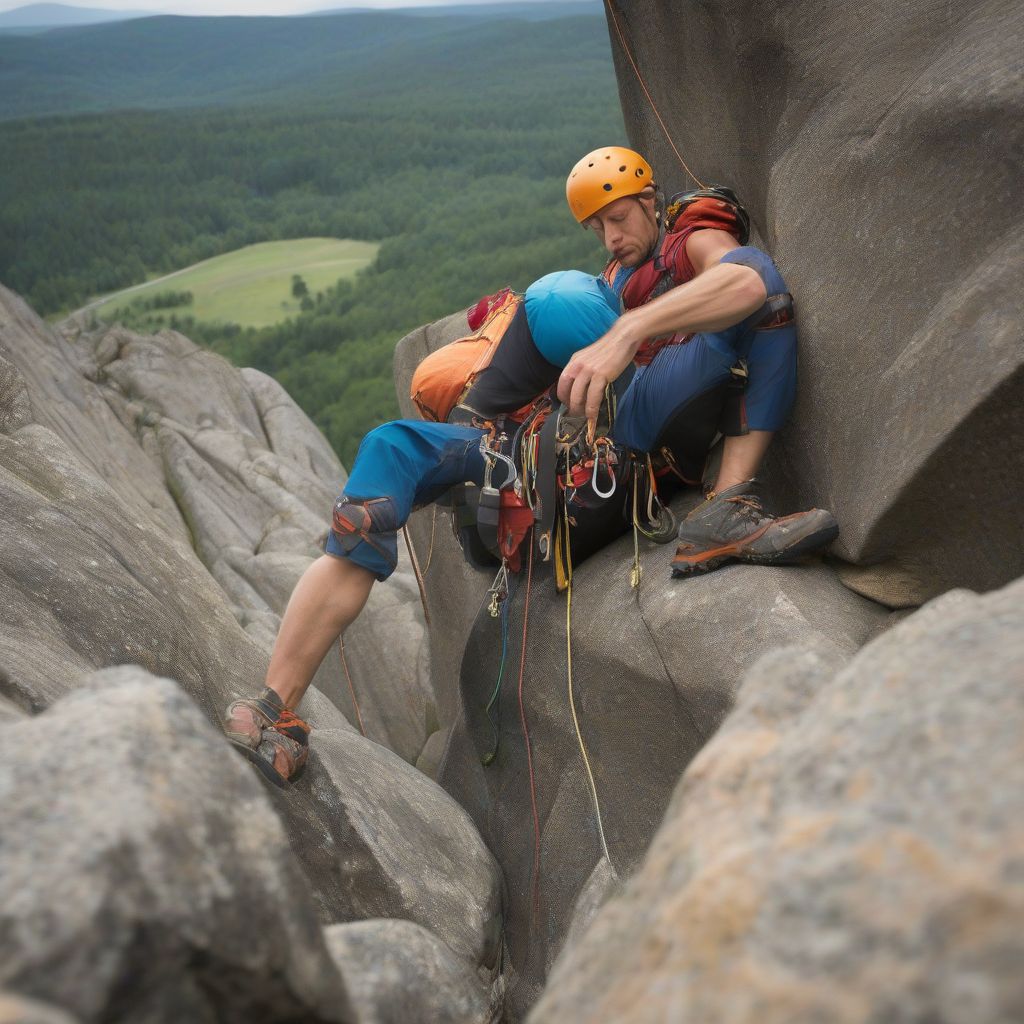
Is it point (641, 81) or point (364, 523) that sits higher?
point (641, 81)

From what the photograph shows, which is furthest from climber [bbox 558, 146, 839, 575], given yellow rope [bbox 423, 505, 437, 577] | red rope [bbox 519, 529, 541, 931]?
yellow rope [bbox 423, 505, 437, 577]

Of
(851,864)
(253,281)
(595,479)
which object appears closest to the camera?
(851,864)

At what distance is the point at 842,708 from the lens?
2.17 metres

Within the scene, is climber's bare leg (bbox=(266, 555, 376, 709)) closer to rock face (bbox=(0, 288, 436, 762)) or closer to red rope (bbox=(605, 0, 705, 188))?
rock face (bbox=(0, 288, 436, 762))

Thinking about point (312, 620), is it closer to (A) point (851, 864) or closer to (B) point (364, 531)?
(B) point (364, 531)

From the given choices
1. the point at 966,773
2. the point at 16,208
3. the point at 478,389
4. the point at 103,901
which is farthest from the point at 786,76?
the point at 16,208

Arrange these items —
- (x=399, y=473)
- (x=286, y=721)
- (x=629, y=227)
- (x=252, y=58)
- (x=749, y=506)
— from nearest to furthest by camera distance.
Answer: (x=286, y=721) < (x=749, y=506) < (x=399, y=473) < (x=629, y=227) < (x=252, y=58)

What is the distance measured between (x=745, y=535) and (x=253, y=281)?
160ft

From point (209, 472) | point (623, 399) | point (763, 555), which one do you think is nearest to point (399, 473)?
point (623, 399)

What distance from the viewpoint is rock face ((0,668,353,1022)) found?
173cm

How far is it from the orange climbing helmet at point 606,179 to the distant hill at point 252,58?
182 feet

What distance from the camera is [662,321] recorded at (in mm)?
5391

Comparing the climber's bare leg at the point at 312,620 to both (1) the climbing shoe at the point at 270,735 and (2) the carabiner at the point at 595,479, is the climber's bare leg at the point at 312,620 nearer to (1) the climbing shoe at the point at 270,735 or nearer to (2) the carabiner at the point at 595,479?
(1) the climbing shoe at the point at 270,735

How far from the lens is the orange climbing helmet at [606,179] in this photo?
639cm
